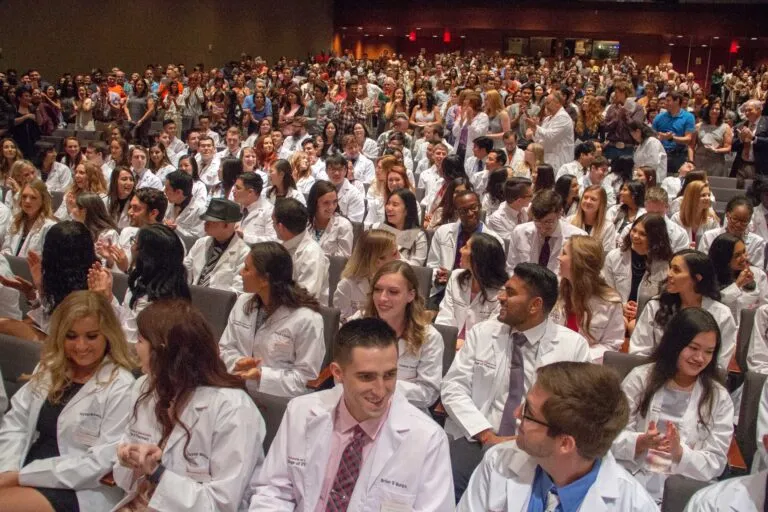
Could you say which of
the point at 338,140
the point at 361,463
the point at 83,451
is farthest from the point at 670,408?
the point at 338,140

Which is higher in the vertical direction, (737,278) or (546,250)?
(737,278)

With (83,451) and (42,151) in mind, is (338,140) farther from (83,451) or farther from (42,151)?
(83,451)

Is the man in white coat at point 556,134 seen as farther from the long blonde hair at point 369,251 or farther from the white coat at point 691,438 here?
the white coat at point 691,438

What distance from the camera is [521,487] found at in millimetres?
2453

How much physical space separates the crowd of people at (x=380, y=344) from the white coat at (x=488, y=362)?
11 mm

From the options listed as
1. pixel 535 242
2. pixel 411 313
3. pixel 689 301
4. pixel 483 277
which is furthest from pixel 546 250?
pixel 411 313

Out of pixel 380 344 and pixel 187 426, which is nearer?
pixel 380 344

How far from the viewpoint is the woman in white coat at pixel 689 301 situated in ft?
13.4

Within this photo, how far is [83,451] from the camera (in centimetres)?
317

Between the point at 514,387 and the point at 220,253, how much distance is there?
2755 millimetres

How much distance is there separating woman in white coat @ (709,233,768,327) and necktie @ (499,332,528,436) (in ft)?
6.58

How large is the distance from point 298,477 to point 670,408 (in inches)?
67.5

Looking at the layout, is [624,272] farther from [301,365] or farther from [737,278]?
[301,365]

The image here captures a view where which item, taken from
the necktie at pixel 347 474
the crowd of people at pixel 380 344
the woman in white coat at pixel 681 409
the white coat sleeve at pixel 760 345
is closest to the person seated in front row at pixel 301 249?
the crowd of people at pixel 380 344
